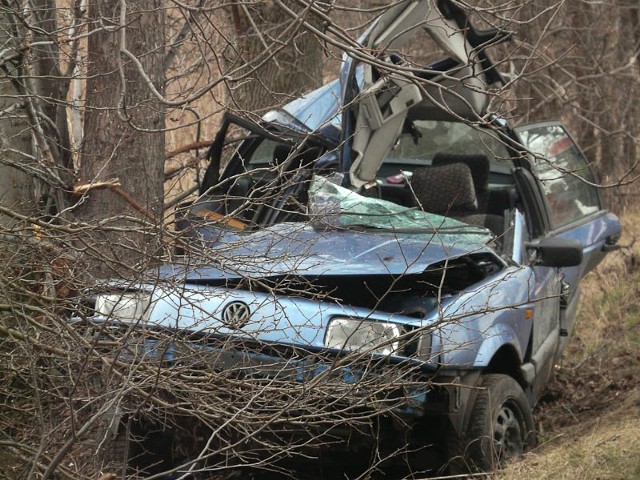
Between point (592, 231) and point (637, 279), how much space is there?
2730 millimetres

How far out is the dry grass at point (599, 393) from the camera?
505cm

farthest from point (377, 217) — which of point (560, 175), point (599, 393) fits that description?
point (599, 393)

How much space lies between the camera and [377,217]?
19.0 ft

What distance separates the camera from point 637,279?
9.95 m

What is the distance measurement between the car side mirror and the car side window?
3.06 ft

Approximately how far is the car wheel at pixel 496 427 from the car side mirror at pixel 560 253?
2.59 feet

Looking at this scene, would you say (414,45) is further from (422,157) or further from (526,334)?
(526,334)

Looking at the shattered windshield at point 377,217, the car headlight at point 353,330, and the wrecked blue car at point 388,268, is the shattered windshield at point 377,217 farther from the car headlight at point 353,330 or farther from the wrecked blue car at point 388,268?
the car headlight at point 353,330

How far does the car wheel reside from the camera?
16.4ft

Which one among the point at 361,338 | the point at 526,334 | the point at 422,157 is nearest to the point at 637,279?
the point at 422,157

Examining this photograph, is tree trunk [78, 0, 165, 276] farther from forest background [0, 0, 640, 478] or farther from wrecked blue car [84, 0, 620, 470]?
wrecked blue car [84, 0, 620, 470]

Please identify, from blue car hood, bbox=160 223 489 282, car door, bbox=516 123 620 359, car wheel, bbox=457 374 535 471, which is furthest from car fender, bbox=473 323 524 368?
car door, bbox=516 123 620 359

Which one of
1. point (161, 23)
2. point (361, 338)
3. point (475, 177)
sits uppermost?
point (161, 23)

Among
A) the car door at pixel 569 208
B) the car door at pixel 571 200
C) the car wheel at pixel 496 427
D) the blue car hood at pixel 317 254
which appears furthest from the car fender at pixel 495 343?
the car door at pixel 571 200
